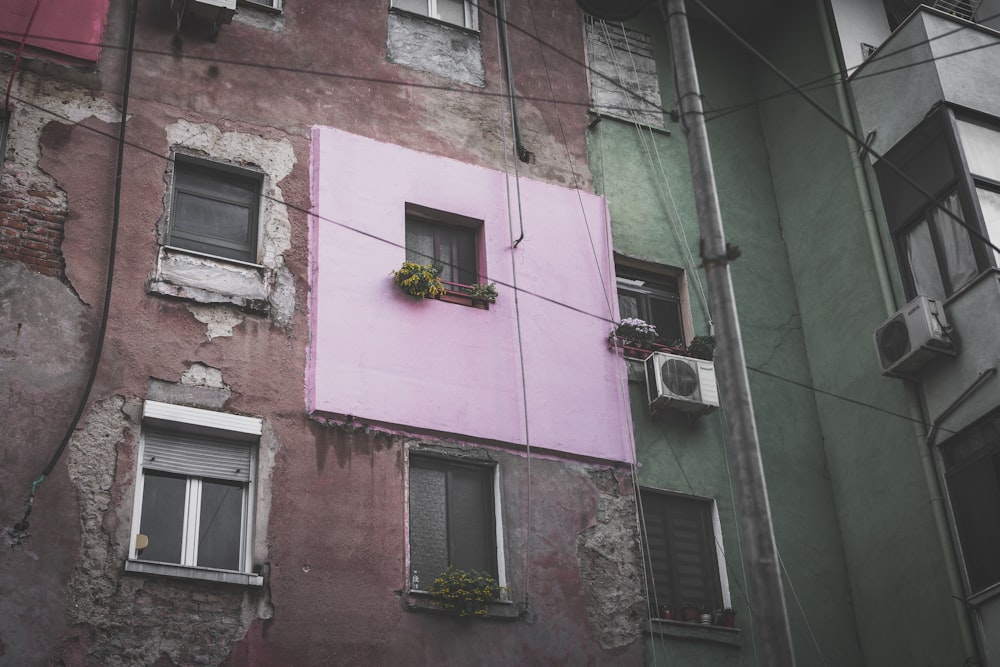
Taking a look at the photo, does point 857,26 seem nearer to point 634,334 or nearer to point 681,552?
point 634,334

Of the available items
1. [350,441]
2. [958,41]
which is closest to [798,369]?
[958,41]

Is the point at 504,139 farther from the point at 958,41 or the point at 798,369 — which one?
the point at 958,41

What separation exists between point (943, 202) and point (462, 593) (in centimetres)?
717

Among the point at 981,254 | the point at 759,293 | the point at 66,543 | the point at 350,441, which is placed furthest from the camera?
the point at 759,293

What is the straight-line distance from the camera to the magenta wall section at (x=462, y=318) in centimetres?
1229

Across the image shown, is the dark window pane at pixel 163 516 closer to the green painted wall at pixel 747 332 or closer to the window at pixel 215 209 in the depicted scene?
the window at pixel 215 209

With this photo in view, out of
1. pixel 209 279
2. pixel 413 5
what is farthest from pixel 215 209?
pixel 413 5

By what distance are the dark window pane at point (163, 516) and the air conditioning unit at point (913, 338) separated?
307 inches

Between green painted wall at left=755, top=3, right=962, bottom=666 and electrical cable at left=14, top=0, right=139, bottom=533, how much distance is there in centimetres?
777

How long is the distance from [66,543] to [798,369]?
9042mm

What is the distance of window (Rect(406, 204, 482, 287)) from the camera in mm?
13531

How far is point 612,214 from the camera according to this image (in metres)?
14.8

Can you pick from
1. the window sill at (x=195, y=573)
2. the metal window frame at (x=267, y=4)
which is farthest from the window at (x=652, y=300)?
the window sill at (x=195, y=573)

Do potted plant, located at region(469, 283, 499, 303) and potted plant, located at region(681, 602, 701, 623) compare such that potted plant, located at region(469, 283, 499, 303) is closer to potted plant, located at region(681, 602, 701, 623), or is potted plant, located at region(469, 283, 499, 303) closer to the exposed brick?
potted plant, located at region(681, 602, 701, 623)
